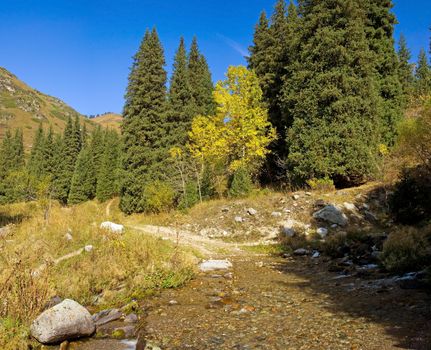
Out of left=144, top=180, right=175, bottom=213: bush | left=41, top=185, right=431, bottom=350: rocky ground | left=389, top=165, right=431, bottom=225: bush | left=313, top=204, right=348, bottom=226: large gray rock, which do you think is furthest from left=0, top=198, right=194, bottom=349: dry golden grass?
left=144, top=180, right=175, bottom=213: bush

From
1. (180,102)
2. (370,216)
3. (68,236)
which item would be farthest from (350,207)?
(180,102)

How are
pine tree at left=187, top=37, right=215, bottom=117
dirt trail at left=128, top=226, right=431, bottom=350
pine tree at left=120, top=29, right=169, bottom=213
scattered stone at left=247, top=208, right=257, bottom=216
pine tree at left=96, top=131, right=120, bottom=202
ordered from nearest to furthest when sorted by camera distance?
dirt trail at left=128, top=226, right=431, bottom=350 < scattered stone at left=247, top=208, right=257, bottom=216 < pine tree at left=120, top=29, right=169, bottom=213 < pine tree at left=187, top=37, right=215, bottom=117 < pine tree at left=96, top=131, right=120, bottom=202

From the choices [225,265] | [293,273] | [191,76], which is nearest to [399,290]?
[293,273]

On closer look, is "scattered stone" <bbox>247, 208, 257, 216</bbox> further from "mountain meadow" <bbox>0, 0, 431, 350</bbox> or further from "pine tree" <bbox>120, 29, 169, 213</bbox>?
"pine tree" <bbox>120, 29, 169, 213</bbox>

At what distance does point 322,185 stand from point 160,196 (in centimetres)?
1216

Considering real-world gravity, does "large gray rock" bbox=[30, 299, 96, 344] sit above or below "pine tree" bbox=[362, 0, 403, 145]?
below

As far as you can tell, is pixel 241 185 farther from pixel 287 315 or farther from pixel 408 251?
pixel 287 315

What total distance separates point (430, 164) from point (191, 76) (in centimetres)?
3300

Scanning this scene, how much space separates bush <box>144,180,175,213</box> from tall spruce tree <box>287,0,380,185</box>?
9.79 metres

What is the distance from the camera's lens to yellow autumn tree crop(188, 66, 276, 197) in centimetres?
2441

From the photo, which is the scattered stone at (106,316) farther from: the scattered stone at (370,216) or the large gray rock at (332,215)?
the scattered stone at (370,216)

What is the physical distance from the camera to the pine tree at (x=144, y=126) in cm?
3122

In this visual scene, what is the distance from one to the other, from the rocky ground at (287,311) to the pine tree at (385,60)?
18.6 m

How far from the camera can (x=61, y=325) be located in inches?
207
